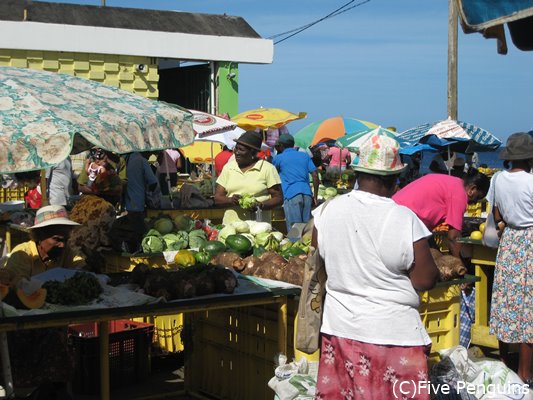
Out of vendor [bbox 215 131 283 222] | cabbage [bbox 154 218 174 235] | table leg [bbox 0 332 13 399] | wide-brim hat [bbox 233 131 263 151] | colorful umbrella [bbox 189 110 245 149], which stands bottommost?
table leg [bbox 0 332 13 399]

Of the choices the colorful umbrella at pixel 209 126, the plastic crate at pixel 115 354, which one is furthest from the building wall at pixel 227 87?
the plastic crate at pixel 115 354

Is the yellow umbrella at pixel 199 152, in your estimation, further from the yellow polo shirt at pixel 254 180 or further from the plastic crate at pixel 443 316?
the plastic crate at pixel 443 316

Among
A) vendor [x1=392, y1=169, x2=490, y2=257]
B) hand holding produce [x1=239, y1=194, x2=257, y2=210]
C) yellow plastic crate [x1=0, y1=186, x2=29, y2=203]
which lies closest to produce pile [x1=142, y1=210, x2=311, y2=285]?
hand holding produce [x1=239, y1=194, x2=257, y2=210]

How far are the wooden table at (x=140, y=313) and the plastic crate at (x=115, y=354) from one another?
139cm

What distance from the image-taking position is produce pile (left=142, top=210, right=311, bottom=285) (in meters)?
6.93

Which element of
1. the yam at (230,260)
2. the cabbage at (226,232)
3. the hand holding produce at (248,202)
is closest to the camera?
the yam at (230,260)

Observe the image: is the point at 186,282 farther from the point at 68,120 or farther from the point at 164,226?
the point at 164,226

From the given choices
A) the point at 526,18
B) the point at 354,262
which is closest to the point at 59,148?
the point at 354,262

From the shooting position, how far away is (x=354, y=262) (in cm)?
446

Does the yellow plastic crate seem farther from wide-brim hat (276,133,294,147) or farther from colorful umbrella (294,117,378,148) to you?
colorful umbrella (294,117,378,148)

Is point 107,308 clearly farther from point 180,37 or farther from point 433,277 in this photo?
point 180,37

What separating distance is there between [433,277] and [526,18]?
1340mm

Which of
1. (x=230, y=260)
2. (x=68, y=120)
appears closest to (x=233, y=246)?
(x=230, y=260)

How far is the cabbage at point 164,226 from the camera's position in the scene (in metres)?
9.23
